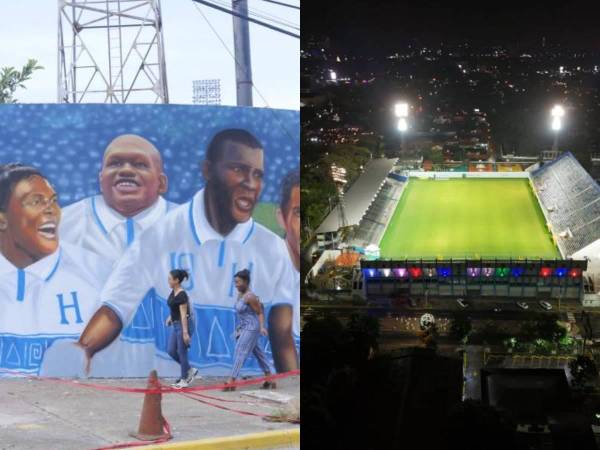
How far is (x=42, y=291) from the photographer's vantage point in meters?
3.44

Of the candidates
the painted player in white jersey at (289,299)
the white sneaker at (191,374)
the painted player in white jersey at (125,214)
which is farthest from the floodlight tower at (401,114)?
the white sneaker at (191,374)

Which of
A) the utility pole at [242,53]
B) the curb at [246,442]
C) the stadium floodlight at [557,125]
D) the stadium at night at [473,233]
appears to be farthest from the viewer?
the utility pole at [242,53]

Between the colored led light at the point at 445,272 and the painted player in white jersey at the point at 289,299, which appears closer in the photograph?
the colored led light at the point at 445,272

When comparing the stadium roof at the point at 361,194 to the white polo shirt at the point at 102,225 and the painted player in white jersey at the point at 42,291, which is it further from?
the painted player in white jersey at the point at 42,291

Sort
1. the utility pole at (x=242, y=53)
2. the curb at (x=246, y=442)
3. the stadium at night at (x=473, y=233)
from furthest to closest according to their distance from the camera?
1. the utility pole at (x=242, y=53)
2. the stadium at night at (x=473, y=233)
3. the curb at (x=246, y=442)

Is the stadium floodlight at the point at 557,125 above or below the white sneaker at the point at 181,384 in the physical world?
above

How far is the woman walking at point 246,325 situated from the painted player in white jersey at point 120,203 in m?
0.37

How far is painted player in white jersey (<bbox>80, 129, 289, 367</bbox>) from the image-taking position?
3457 millimetres

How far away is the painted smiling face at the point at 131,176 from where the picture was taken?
3.43 meters

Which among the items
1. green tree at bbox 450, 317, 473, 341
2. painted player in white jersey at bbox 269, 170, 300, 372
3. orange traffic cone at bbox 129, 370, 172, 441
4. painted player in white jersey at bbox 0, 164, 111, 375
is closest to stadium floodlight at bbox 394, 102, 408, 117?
painted player in white jersey at bbox 269, 170, 300, 372

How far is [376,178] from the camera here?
3475 mm

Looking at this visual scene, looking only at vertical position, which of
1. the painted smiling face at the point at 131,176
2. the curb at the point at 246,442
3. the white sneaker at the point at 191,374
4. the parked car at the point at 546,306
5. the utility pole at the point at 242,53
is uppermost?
the utility pole at the point at 242,53

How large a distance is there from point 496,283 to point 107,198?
4.12ft

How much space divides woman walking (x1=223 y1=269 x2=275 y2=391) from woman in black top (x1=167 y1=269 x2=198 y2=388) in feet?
0.50
